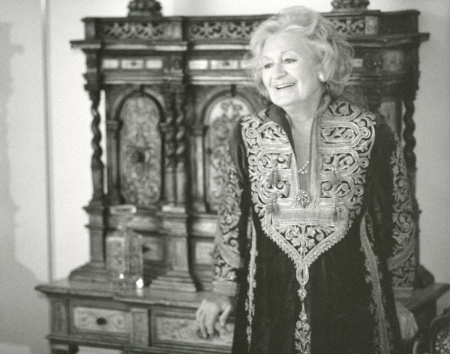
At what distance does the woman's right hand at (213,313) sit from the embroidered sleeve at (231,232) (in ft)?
0.10

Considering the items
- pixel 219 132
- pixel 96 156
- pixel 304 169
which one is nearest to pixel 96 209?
pixel 96 156

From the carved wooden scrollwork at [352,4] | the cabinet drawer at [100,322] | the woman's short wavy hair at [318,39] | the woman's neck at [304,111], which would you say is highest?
the carved wooden scrollwork at [352,4]

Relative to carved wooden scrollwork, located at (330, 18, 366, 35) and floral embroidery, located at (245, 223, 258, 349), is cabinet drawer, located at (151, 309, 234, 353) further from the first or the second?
carved wooden scrollwork, located at (330, 18, 366, 35)

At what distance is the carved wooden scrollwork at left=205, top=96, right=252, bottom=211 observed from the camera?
3.36 meters

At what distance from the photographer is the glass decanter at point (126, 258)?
345cm

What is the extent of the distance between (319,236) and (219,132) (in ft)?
4.12

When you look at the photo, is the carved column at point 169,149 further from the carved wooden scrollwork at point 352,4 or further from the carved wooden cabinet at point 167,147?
the carved wooden scrollwork at point 352,4

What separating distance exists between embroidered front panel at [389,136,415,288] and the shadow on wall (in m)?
2.26

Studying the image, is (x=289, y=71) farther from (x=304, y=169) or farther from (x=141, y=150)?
(x=141, y=150)

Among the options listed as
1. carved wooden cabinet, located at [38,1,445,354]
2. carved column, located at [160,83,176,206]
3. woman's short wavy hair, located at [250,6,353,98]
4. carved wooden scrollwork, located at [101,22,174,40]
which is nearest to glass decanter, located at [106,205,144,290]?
carved wooden cabinet, located at [38,1,445,354]

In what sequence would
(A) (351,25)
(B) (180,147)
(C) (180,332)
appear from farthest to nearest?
(B) (180,147) < (C) (180,332) < (A) (351,25)

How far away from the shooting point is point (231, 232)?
93.0 inches

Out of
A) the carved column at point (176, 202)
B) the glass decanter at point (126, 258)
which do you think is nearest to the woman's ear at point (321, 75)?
the carved column at point (176, 202)

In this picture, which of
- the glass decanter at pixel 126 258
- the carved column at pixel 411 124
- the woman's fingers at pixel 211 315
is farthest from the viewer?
the glass decanter at pixel 126 258
